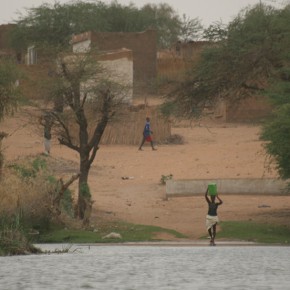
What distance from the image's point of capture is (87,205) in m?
30.8

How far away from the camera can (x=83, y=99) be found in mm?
33531

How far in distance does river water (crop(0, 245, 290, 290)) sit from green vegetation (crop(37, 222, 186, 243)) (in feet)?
32.6

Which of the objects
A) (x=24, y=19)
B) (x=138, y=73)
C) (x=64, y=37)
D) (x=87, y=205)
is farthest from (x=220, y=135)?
(x=87, y=205)

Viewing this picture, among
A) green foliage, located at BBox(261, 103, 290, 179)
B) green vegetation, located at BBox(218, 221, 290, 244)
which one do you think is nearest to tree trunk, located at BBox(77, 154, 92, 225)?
Result: green vegetation, located at BBox(218, 221, 290, 244)

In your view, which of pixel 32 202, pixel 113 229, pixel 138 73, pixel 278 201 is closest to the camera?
pixel 32 202

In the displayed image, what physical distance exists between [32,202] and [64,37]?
41.2m

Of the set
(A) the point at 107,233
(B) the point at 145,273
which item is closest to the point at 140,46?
(A) the point at 107,233

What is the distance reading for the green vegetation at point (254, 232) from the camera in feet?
91.5

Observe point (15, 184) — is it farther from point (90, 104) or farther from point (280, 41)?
point (280, 41)

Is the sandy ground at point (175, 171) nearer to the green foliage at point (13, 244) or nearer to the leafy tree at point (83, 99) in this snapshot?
the leafy tree at point (83, 99)

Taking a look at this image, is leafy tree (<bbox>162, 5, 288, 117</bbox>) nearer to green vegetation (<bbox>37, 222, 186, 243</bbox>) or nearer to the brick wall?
green vegetation (<bbox>37, 222, 186, 243</bbox>)

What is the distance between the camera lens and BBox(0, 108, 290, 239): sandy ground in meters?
34.7

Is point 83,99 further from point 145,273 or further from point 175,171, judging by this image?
point 145,273

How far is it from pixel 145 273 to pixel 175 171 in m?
33.7
